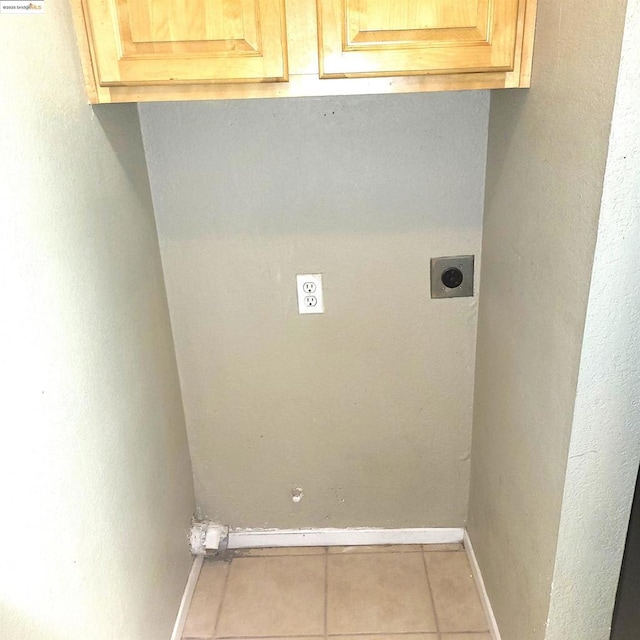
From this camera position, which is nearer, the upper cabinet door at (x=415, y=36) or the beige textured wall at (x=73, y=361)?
the beige textured wall at (x=73, y=361)

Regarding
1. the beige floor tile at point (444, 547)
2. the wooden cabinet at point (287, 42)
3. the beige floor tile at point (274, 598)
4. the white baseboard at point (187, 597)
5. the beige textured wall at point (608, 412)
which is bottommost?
the beige floor tile at point (274, 598)

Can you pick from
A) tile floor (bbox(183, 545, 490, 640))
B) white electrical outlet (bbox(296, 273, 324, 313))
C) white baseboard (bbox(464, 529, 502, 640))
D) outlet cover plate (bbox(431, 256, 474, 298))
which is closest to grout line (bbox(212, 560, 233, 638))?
tile floor (bbox(183, 545, 490, 640))

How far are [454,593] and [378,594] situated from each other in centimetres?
24

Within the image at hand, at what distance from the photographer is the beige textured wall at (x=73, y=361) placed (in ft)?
2.83

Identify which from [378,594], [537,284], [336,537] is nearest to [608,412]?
[537,284]

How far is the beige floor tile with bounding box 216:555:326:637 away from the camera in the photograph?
1695 millimetres

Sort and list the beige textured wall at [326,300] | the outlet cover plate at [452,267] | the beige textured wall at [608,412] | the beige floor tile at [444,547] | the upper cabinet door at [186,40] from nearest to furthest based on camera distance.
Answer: the beige textured wall at [608,412] → the upper cabinet door at [186,40] → the beige textured wall at [326,300] → the outlet cover plate at [452,267] → the beige floor tile at [444,547]

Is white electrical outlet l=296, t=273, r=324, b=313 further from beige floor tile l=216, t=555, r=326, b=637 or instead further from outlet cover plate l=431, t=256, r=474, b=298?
beige floor tile l=216, t=555, r=326, b=637

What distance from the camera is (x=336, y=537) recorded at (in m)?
1.98

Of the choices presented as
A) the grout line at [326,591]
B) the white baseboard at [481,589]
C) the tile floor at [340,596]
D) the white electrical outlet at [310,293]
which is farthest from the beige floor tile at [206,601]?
the white electrical outlet at [310,293]

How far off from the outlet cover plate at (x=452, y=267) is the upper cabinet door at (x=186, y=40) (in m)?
0.75

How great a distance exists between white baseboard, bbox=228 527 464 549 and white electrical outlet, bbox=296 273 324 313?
0.82m

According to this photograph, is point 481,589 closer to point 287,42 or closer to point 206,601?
point 206,601

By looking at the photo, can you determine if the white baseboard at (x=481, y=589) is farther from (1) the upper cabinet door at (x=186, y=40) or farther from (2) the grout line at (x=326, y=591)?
(1) the upper cabinet door at (x=186, y=40)
